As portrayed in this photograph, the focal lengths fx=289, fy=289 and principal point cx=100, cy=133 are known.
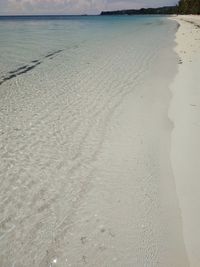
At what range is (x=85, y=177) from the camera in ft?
15.5

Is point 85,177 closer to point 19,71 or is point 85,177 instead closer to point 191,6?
point 19,71

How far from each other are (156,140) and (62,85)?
207 inches

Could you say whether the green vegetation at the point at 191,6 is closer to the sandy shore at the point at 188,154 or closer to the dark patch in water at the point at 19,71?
the dark patch in water at the point at 19,71

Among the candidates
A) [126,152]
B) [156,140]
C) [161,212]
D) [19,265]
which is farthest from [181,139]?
[19,265]

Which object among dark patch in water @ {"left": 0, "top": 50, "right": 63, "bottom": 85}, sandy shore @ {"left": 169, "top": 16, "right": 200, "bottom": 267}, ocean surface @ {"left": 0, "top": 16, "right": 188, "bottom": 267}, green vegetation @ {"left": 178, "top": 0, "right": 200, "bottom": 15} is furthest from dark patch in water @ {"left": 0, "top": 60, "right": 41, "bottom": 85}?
green vegetation @ {"left": 178, "top": 0, "right": 200, "bottom": 15}

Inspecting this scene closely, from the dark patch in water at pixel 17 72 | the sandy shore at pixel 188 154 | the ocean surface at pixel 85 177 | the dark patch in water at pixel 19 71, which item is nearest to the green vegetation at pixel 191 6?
the dark patch in water at pixel 19 71

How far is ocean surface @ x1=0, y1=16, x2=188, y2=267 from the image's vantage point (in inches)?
133

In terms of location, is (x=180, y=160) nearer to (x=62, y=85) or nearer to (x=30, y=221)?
(x=30, y=221)

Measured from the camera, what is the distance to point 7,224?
380 cm

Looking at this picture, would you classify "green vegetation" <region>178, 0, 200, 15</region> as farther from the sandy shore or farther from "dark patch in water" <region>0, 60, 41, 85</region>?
the sandy shore

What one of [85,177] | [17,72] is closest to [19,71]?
[17,72]

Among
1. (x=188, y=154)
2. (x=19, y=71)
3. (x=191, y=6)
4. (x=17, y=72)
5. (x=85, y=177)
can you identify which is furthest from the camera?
(x=191, y=6)

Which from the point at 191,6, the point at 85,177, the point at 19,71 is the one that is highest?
the point at 85,177

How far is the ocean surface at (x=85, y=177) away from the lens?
337 cm
